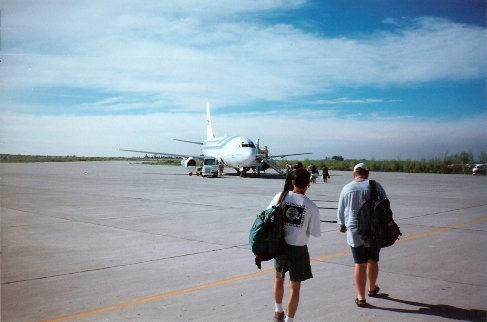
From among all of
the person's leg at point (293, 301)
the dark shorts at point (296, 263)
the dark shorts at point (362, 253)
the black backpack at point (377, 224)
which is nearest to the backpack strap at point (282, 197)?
the dark shorts at point (296, 263)

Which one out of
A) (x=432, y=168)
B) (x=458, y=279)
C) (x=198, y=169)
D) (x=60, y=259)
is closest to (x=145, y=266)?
(x=60, y=259)

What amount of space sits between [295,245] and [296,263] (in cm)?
20

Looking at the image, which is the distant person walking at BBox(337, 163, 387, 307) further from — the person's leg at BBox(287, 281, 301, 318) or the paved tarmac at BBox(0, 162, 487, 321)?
the person's leg at BBox(287, 281, 301, 318)

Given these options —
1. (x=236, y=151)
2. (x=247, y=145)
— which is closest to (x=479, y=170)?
(x=247, y=145)

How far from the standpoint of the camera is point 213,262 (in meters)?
7.91

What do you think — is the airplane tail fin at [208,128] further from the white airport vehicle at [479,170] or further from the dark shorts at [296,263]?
the dark shorts at [296,263]

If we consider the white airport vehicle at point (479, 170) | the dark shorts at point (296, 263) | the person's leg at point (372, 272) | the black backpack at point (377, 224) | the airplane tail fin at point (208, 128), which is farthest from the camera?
the airplane tail fin at point (208, 128)

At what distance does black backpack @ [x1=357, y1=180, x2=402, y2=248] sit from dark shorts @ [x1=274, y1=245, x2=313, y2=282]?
120 cm

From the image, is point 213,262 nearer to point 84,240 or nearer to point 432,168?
point 84,240

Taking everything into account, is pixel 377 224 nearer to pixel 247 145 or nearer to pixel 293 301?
pixel 293 301

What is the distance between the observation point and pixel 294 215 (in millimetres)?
5027

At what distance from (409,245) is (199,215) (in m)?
6.60

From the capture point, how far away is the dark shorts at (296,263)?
496 centimetres

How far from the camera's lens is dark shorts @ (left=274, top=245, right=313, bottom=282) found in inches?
195
